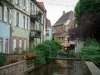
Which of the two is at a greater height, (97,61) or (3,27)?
(3,27)

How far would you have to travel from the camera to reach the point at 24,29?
34719mm

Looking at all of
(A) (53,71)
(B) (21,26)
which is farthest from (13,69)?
(B) (21,26)

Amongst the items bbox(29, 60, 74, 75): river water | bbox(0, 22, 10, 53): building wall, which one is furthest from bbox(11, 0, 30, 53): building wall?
bbox(29, 60, 74, 75): river water

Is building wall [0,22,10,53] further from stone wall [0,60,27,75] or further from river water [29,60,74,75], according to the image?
river water [29,60,74,75]

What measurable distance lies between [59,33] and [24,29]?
5258cm

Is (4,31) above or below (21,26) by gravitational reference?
below

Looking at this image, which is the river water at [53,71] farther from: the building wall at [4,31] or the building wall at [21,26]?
the building wall at [4,31]

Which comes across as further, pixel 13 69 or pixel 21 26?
pixel 21 26

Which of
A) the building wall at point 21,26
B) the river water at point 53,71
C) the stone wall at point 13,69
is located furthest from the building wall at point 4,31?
the river water at point 53,71

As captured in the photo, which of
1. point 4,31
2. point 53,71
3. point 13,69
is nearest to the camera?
point 13,69

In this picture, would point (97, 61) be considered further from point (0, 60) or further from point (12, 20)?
point (12, 20)

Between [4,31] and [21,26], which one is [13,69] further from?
[21,26]

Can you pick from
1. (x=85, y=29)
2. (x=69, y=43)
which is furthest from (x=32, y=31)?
(x=69, y=43)

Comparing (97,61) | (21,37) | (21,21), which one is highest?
(21,21)
